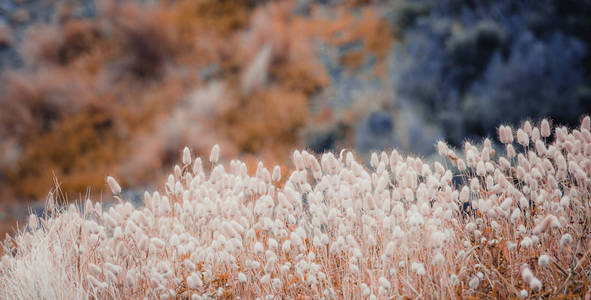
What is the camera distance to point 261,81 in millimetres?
7746

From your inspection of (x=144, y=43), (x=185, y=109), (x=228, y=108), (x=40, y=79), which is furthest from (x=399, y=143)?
(x=40, y=79)

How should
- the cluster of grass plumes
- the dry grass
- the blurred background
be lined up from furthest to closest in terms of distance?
the dry grass < the blurred background < the cluster of grass plumes

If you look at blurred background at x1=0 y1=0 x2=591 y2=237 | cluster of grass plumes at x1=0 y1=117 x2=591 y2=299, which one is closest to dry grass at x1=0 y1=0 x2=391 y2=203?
blurred background at x1=0 y1=0 x2=591 y2=237

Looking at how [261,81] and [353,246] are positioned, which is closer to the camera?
[353,246]

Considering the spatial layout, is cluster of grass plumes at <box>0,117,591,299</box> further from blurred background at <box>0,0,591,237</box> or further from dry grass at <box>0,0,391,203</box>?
dry grass at <box>0,0,391,203</box>

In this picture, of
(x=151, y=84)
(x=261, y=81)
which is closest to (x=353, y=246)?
(x=261, y=81)

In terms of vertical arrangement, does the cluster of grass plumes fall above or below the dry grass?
below

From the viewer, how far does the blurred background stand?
5.61m

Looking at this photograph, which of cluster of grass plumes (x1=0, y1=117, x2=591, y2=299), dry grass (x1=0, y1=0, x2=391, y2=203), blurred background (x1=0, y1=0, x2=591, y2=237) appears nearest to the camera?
cluster of grass plumes (x1=0, y1=117, x2=591, y2=299)

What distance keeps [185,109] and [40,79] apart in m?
3.09

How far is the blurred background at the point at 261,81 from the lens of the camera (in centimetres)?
561

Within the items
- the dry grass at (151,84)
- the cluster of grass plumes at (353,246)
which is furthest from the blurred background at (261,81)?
the cluster of grass plumes at (353,246)

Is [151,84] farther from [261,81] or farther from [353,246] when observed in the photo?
[353,246]

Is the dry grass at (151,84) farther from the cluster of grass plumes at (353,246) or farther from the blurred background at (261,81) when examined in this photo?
the cluster of grass plumes at (353,246)
